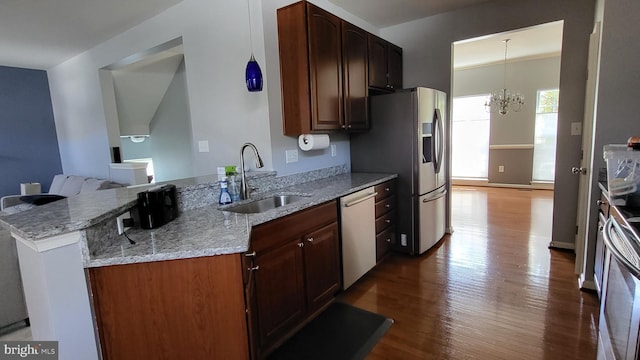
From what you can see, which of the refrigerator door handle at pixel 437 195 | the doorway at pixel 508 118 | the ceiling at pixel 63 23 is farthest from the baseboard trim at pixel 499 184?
the ceiling at pixel 63 23

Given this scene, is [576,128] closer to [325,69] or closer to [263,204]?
[325,69]

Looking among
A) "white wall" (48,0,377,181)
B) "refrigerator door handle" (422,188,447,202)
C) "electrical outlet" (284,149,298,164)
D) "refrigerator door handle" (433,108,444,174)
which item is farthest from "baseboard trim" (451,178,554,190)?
"electrical outlet" (284,149,298,164)

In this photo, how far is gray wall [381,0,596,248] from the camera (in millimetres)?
2941

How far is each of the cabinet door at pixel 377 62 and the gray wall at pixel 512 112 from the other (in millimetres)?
3896

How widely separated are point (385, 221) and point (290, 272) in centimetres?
143

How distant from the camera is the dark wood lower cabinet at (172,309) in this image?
3.94 ft

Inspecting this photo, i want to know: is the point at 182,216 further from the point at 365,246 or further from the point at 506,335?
the point at 506,335

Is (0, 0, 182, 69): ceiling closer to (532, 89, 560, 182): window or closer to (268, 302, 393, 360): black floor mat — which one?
(268, 302, 393, 360): black floor mat

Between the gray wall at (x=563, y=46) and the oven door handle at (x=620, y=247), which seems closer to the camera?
the oven door handle at (x=620, y=247)

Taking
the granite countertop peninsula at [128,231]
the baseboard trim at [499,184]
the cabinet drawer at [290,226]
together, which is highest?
the granite countertop peninsula at [128,231]

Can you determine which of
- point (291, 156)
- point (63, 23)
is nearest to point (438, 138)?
point (291, 156)

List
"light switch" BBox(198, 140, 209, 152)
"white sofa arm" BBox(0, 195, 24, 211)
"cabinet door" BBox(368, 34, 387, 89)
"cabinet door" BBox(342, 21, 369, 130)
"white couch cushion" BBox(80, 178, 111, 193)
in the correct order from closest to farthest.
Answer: "cabinet door" BBox(342, 21, 369, 130) → "light switch" BBox(198, 140, 209, 152) → "cabinet door" BBox(368, 34, 387, 89) → "white couch cushion" BBox(80, 178, 111, 193) → "white sofa arm" BBox(0, 195, 24, 211)

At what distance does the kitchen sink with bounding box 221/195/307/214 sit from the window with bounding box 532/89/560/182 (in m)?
6.18

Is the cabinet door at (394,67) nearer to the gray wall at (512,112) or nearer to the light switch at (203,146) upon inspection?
the light switch at (203,146)
